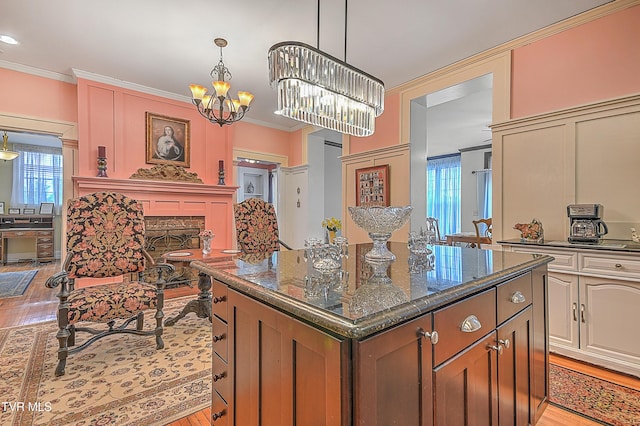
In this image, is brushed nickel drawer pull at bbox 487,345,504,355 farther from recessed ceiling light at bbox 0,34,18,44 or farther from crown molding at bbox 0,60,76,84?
crown molding at bbox 0,60,76,84

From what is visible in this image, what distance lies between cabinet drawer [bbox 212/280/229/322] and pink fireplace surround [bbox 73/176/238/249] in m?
3.63

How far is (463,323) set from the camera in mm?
965

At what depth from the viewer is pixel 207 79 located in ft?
13.1

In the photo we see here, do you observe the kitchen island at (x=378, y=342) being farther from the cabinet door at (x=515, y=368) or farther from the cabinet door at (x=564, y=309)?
the cabinet door at (x=564, y=309)

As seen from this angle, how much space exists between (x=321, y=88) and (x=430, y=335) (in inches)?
61.1

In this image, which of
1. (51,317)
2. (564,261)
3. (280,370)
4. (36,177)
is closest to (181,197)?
(51,317)

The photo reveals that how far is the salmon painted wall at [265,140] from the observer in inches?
217

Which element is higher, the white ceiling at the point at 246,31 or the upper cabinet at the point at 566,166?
the white ceiling at the point at 246,31

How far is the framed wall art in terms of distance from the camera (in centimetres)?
419

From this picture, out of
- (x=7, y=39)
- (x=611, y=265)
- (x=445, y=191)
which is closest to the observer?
(x=611, y=265)

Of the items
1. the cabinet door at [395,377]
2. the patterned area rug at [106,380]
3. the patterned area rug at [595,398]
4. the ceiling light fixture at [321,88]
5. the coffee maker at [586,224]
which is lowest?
the patterned area rug at [595,398]

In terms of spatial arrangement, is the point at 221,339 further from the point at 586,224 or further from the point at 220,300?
the point at 586,224

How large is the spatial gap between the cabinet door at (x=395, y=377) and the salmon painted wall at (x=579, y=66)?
2926 mm

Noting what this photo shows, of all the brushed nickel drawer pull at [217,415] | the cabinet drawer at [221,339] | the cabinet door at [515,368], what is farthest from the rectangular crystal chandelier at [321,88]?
the brushed nickel drawer pull at [217,415]
